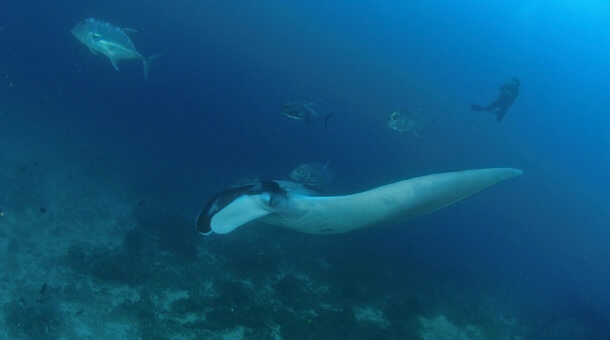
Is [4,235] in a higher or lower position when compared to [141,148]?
higher

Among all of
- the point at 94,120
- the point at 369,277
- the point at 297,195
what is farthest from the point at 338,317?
the point at 94,120

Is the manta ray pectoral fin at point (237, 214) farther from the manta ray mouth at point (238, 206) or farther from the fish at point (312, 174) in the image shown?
the fish at point (312, 174)

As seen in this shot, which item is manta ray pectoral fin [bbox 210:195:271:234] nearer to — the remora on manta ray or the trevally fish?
the remora on manta ray

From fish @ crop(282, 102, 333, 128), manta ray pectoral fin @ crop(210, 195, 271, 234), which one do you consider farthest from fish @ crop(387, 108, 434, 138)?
manta ray pectoral fin @ crop(210, 195, 271, 234)

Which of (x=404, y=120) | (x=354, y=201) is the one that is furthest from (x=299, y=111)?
(x=354, y=201)

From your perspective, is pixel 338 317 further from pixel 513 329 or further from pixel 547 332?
pixel 547 332

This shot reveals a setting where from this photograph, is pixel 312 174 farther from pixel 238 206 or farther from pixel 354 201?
pixel 238 206

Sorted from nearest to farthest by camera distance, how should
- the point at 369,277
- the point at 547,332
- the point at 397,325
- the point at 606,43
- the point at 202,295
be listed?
the point at 202,295 → the point at 397,325 → the point at 369,277 → the point at 547,332 → the point at 606,43

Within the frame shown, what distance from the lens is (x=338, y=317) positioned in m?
8.67

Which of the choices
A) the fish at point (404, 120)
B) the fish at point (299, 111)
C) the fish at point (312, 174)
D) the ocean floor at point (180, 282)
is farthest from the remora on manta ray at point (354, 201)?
the fish at point (404, 120)

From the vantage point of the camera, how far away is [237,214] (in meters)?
2.83

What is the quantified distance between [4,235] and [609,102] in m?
149

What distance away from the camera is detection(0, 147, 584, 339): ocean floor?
736 cm

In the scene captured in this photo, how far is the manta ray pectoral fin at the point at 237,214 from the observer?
2.73 m
